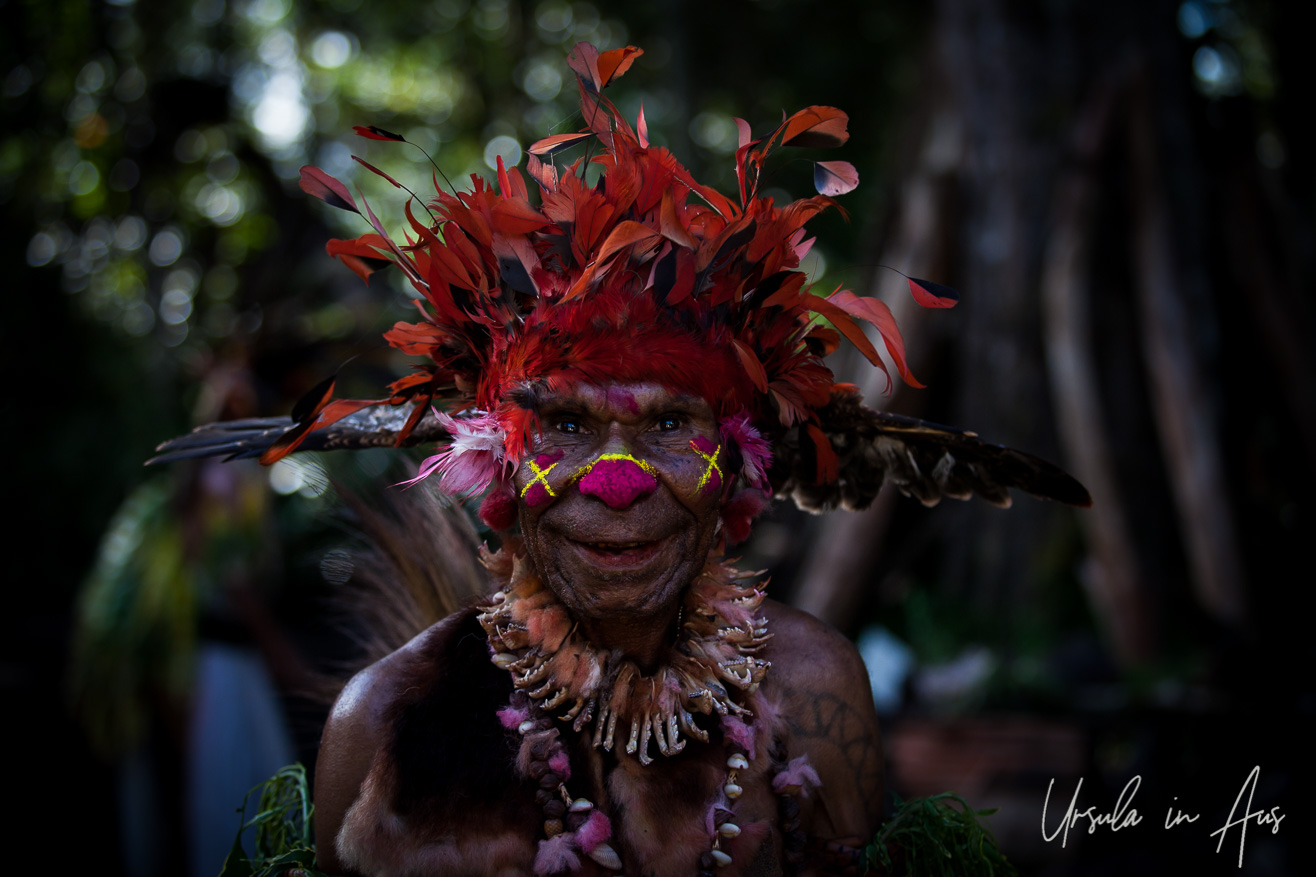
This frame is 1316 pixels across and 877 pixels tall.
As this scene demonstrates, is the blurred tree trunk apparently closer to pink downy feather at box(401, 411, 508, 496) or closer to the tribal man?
the tribal man

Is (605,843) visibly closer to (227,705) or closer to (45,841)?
(227,705)

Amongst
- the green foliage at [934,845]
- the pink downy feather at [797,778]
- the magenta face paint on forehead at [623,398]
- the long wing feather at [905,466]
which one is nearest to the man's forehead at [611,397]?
the magenta face paint on forehead at [623,398]

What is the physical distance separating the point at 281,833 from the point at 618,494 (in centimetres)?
135

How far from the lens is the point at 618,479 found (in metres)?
1.91

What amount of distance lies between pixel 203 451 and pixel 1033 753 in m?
3.96

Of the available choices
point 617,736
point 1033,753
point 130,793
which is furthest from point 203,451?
point 130,793

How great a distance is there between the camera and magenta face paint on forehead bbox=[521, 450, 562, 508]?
1961mm

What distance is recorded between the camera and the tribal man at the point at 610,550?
1945mm

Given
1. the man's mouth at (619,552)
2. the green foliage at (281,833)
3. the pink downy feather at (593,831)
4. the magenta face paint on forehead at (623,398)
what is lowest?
the green foliage at (281,833)

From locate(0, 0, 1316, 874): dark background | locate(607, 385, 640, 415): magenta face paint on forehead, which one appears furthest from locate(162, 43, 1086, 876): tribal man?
locate(0, 0, 1316, 874): dark background

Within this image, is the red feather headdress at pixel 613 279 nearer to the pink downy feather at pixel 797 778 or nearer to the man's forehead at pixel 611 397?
the man's forehead at pixel 611 397

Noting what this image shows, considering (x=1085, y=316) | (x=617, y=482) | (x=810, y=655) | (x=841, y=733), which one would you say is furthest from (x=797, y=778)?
(x=1085, y=316)

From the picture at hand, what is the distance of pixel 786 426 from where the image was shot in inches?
88.8

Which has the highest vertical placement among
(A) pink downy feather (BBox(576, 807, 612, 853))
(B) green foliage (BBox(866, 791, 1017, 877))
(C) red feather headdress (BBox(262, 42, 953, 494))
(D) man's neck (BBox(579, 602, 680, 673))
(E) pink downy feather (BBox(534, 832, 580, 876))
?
(C) red feather headdress (BBox(262, 42, 953, 494))
